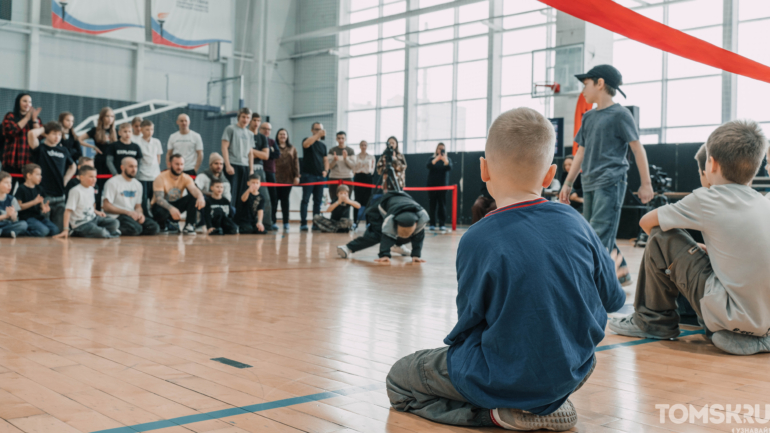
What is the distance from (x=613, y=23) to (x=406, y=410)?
1852 millimetres

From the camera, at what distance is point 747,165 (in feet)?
7.91

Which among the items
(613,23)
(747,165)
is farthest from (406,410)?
(613,23)

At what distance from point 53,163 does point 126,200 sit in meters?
0.95

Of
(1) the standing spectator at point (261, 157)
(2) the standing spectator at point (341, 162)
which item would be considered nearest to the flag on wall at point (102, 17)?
(1) the standing spectator at point (261, 157)

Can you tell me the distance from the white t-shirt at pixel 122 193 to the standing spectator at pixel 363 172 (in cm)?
443

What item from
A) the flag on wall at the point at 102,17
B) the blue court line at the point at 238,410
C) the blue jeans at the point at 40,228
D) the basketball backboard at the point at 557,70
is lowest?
the blue court line at the point at 238,410

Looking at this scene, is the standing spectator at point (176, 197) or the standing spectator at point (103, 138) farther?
the standing spectator at point (176, 197)

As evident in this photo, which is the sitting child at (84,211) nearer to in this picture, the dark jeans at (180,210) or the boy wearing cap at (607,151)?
the dark jeans at (180,210)

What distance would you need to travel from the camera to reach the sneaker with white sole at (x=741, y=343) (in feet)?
8.00

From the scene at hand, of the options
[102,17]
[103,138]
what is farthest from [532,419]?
[102,17]

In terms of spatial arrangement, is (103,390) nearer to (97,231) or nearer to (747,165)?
(747,165)

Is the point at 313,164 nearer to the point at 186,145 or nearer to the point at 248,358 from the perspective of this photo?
the point at 186,145

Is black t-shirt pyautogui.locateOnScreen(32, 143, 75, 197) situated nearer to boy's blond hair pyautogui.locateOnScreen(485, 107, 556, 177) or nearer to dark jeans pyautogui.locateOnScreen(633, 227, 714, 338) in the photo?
dark jeans pyautogui.locateOnScreen(633, 227, 714, 338)

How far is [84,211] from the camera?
7.83m
